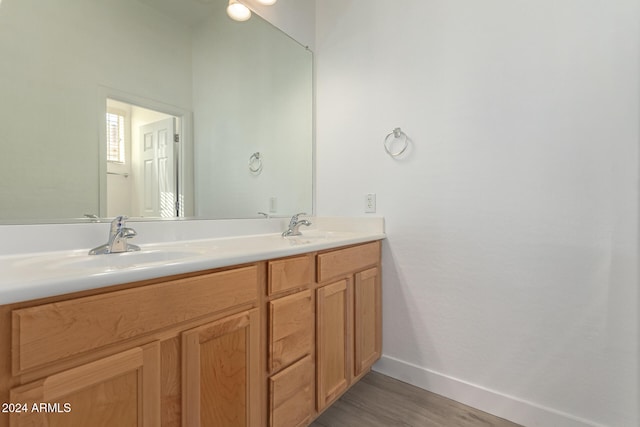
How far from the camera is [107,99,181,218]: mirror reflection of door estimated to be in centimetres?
117

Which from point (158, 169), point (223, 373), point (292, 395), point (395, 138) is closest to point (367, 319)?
point (292, 395)

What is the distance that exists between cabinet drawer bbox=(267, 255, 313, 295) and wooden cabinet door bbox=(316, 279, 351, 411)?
0.12m

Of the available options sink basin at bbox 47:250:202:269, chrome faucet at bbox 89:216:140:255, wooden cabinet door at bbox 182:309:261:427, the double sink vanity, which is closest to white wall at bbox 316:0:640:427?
the double sink vanity

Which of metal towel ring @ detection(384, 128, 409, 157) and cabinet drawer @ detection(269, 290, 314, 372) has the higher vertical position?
metal towel ring @ detection(384, 128, 409, 157)

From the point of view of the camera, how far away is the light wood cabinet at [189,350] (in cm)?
58

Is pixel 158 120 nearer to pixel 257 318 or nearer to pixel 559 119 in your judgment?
pixel 257 318

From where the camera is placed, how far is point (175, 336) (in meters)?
0.78

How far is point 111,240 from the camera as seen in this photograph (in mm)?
1011

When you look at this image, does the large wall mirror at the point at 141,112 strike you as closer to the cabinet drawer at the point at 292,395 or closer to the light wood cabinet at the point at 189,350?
the light wood cabinet at the point at 189,350

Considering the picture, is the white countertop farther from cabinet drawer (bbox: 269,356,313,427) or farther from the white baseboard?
the white baseboard

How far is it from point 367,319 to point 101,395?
1.19 metres

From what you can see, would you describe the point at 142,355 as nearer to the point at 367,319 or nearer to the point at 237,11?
the point at 367,319

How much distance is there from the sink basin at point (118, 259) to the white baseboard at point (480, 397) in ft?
4.21

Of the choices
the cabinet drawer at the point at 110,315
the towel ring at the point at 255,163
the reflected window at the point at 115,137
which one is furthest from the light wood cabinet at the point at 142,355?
the towel ring at the point at 255,163
